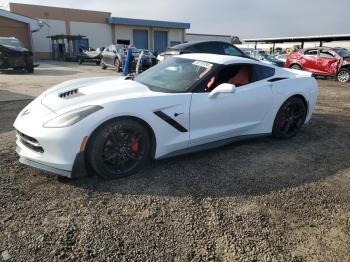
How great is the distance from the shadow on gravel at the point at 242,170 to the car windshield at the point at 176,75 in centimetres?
94

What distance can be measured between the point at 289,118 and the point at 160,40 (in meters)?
39.3

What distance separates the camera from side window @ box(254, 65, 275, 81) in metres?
4.52

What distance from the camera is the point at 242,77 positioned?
4.43 m

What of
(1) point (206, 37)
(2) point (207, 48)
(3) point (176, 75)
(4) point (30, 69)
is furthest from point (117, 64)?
(1) point (206, 37)

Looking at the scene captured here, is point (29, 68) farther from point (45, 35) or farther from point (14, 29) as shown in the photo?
point (45, 35)

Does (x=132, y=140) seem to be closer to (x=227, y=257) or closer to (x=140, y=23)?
(x=227, y=257)

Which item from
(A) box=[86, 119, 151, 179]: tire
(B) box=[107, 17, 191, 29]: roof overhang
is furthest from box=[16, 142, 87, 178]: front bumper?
(B) box=[107, 17, 191, 29]: roof overhang

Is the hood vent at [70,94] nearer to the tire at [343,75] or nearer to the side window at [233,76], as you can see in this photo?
the side window at [233,76]

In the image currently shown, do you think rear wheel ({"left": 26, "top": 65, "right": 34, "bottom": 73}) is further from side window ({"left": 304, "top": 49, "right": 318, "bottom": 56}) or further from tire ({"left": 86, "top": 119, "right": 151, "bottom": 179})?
tire ({"left": 86, "top": 119, "right": 151, "bottom": 179})

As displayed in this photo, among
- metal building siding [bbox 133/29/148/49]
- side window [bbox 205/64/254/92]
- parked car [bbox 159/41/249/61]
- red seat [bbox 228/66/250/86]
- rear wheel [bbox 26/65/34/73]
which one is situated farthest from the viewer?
metal building siding [bbox 133/29/148/49]

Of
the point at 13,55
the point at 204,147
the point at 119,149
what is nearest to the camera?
the point at 119,149

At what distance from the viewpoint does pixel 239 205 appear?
304 centimetres

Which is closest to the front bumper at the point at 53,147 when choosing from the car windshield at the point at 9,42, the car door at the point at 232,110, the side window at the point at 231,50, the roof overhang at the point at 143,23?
the car door at the point at 232,110

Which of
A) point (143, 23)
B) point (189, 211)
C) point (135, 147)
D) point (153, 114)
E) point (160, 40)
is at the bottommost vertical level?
point (189, 211)
